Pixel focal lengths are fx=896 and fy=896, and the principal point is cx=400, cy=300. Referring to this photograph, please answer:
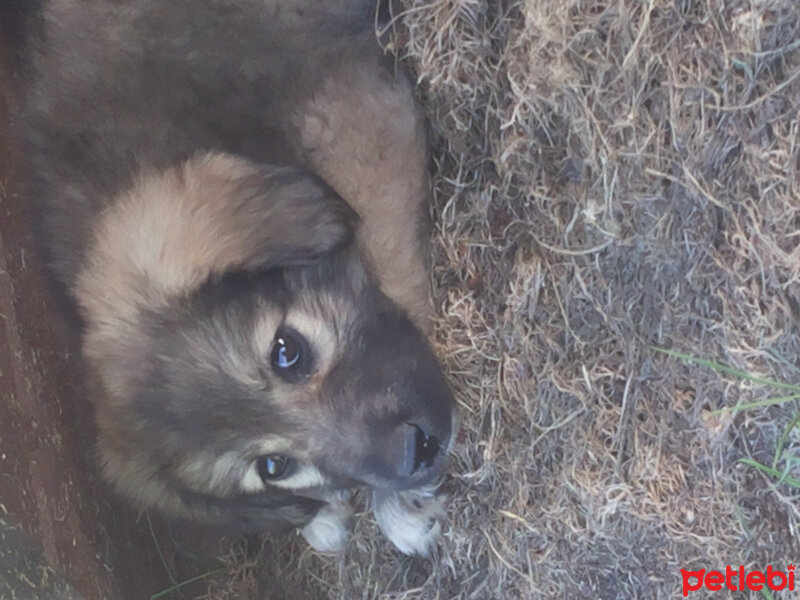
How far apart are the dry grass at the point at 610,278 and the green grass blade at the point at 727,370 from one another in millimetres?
22

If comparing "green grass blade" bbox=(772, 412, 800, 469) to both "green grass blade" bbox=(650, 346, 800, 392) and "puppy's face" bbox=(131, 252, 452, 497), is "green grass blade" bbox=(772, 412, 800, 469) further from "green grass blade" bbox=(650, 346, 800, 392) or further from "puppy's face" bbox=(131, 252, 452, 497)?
"puppy's face" bbox=(131, 252, 452, 497)

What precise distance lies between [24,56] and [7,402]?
1.07 metres

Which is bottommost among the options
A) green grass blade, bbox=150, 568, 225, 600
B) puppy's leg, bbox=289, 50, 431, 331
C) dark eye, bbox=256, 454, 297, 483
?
green grass blade, bbox=150, 568, 225, 600

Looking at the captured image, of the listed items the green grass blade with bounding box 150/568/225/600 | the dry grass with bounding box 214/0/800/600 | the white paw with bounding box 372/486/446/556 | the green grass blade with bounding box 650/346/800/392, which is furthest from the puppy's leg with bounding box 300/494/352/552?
the green grass blade with bounding box 650/346/800/392

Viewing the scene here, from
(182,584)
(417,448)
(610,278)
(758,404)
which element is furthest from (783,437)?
(182,584)

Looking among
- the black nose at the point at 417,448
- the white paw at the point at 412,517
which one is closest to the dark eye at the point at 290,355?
the black nose at the point at 417,448

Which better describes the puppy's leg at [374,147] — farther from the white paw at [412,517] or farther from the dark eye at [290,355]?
the white paw at [412,517]

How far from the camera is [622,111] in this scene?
6.14 ft

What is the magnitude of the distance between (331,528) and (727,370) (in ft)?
4.85

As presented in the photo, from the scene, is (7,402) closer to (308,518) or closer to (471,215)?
(308,518)

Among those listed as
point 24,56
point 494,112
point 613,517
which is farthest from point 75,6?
point 613,517

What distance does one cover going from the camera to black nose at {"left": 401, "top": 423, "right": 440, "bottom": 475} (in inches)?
83.6

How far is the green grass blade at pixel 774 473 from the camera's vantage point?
2.04 m

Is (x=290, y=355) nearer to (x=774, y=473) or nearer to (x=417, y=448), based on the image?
(x=417, y=448)
